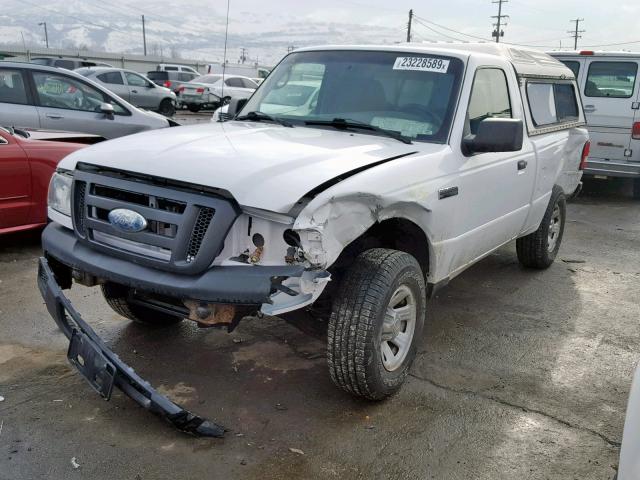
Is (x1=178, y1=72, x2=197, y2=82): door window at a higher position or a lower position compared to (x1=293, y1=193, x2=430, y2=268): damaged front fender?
higher

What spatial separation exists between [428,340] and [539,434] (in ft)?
4.02

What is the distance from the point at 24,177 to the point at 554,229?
5.02m

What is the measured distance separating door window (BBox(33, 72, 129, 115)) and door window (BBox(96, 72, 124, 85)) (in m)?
12.2

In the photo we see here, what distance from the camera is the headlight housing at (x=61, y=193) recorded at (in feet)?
11.6

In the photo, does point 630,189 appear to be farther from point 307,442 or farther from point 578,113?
point 307,442

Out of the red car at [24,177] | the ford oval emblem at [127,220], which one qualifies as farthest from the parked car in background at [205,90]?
the ford oval emblem at [127,220]

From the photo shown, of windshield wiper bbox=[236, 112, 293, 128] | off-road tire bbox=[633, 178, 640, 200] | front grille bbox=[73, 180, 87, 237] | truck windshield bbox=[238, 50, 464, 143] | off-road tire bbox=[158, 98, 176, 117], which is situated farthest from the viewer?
off-road tire bbox=[158, 98, 176, 117]

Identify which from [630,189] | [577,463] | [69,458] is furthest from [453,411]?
[630,189]

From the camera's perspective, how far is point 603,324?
191 inches

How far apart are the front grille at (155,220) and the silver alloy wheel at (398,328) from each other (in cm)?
104

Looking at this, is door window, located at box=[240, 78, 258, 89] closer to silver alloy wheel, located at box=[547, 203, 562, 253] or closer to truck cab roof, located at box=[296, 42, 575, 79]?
truck cab roof, located at box=[296, 42, 575, 79]

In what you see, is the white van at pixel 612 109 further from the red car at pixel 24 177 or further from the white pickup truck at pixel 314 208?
the red car at pixel 24 177

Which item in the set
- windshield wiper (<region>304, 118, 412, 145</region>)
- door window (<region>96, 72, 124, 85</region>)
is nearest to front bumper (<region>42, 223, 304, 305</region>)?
windshield wiper (<region>304, 118, 412, 145</region>)

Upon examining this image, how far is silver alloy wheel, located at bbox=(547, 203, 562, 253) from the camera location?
6.04m
